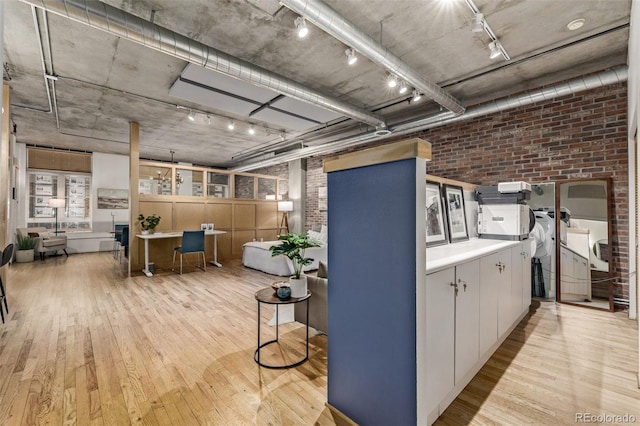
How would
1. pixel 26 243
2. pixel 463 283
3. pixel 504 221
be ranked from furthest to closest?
1. pixel 26 243
2. pixel 504 221
3. pixel 463 283

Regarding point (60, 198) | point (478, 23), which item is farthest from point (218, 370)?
point (60, 198)

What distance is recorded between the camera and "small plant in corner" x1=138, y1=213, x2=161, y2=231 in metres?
6.18

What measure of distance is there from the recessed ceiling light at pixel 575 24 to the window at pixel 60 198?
1107 cm

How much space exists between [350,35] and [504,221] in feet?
8.60

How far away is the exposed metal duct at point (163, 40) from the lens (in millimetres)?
2465

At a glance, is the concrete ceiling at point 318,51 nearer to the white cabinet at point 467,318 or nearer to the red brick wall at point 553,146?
the red brick wall at point 553,146

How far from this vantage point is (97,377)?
234 cm

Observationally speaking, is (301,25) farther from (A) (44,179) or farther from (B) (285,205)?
(A) (44,179)

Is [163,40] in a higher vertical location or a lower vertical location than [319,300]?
higher

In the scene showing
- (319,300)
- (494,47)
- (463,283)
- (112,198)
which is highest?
(494,47)

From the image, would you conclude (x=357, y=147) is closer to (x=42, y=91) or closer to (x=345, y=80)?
(x=345, y=80)

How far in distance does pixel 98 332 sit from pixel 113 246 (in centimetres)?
699

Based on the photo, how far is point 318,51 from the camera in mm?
3512

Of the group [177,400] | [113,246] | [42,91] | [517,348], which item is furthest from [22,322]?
[113,246]
